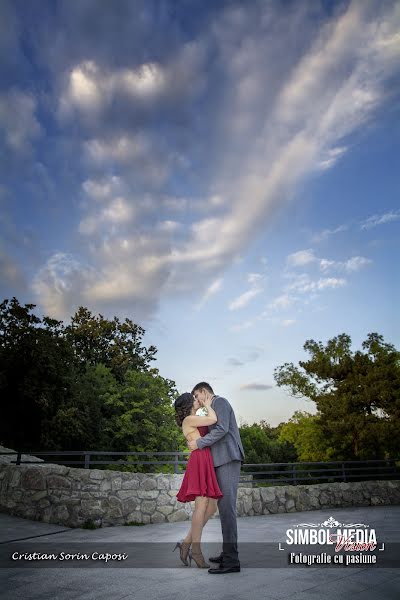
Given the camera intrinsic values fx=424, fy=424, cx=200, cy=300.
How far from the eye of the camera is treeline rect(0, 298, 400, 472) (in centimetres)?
1638

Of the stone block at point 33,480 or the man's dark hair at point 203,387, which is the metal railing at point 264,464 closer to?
the stone block at point 33,480

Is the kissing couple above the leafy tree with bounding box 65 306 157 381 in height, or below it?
below

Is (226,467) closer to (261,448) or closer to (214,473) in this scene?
(214,473)

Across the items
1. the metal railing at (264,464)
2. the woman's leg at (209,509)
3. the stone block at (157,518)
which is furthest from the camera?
the stone block at (157,518)

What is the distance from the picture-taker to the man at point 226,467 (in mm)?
4016

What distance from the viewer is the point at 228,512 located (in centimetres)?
404

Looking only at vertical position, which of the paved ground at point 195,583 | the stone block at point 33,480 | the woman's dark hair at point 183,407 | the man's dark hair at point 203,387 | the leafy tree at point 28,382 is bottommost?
the paved ground at point 195,583

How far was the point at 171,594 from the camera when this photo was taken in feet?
11.3

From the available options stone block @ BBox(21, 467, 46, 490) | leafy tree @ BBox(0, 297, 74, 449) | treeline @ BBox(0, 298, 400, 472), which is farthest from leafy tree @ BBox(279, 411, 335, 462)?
stone block @ BBox(21, 467, 46, 490)

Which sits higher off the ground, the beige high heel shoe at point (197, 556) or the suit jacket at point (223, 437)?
the suit jacket at point (223, 437)

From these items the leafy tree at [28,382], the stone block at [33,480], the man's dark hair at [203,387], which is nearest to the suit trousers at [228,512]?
the man's dark hair at [203,387]

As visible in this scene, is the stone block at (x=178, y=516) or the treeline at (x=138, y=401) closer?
the stone block at (x=178, y=516)

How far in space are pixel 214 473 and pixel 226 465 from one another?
0.14m

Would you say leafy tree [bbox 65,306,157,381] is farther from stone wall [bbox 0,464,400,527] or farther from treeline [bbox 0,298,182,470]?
stone wall [bbox 0,464,400,527]
